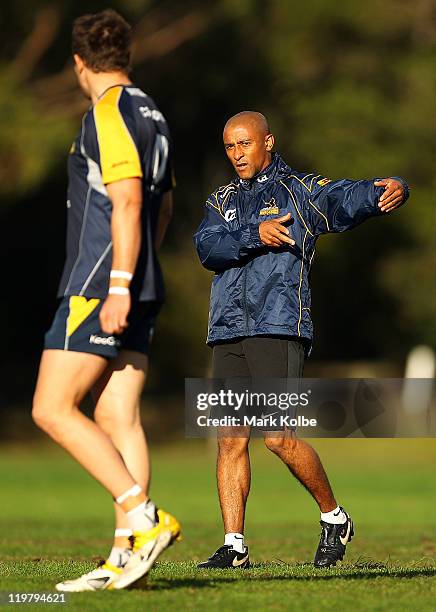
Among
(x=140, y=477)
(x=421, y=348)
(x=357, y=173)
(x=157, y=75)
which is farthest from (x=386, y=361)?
(x=140, y=477)

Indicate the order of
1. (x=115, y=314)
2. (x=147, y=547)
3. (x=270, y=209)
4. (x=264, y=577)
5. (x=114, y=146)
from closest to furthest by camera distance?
(x=147, y=547), (x=115, y=314), (x=114, y=146), (x=264, y=577), (x=270, y=209)

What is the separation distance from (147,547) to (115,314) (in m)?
1.11

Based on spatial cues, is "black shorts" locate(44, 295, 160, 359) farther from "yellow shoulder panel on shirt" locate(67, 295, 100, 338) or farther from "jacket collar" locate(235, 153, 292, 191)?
"jacket collar" locate(235, 153, 292, 191)

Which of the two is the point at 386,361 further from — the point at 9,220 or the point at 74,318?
the point at 74,318

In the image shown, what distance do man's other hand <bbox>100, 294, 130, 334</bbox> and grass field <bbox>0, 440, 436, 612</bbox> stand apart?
1266 millimetres

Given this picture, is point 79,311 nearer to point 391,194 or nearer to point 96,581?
point 96,581

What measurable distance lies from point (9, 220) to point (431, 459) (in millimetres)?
13839

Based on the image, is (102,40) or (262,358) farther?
(262,358)

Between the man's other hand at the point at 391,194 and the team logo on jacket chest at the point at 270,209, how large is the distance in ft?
2.46

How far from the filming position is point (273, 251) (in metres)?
8.76

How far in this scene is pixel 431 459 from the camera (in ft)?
124

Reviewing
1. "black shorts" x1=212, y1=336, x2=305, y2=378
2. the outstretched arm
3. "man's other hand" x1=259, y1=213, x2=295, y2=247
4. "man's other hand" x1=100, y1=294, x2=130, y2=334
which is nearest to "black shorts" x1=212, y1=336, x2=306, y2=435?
"black shorts" x1=212, y1=336, x2=305, y2=378

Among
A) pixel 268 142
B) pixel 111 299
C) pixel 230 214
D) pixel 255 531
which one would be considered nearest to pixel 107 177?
pixel 111 299

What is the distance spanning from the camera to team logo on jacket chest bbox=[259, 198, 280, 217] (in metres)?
8.84
